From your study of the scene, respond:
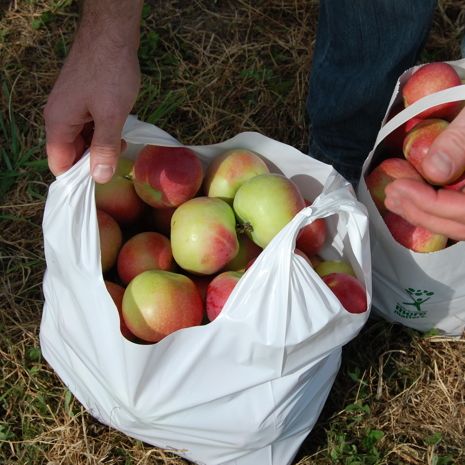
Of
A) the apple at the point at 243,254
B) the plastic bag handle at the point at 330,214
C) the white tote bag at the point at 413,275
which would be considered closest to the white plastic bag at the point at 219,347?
the plastic bag handle at the point at 330,214

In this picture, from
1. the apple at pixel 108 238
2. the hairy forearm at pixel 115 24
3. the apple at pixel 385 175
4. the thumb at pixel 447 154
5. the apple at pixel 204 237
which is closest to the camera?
the thumb at pixel 447 154

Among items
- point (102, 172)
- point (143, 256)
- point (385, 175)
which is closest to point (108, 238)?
point (143, 256)

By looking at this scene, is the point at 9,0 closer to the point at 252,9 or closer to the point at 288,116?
the point at 252,9

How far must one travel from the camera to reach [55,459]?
1.59m

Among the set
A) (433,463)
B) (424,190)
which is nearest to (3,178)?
(424,190)

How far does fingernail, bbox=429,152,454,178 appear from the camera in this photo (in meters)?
1.17

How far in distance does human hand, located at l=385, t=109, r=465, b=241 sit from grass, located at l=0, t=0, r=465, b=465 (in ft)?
1.93

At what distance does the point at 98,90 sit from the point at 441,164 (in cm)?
64

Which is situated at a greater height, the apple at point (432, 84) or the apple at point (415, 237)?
the apple at point (432, 84)

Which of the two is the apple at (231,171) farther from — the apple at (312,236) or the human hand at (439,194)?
the human hand at (439,194)

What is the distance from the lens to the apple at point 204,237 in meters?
1.38

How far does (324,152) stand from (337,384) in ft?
2.23

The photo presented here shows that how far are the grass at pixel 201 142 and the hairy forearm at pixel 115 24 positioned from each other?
31.4 inches

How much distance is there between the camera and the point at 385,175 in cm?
159
